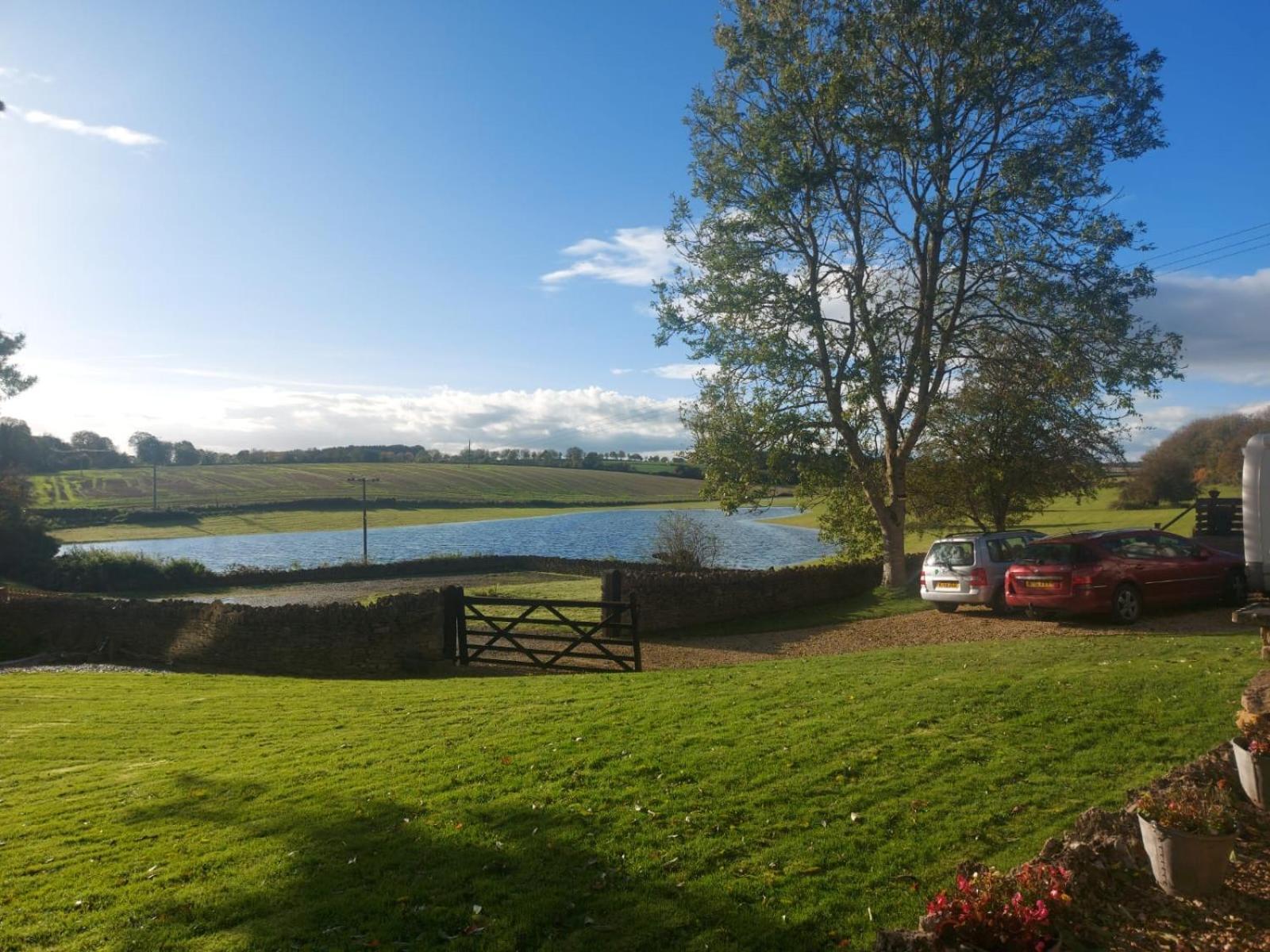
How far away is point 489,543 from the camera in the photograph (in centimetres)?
6350

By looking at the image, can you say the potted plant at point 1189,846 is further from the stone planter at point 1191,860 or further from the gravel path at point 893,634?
the gravel path at point 893,634

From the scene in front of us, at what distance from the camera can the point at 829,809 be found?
5.84 metres

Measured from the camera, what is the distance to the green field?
85.9m

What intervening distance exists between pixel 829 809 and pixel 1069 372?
19.0 metres

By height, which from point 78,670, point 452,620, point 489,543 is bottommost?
point 489,543

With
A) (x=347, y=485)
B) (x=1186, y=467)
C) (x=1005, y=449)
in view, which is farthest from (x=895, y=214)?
(x=347, y=485)

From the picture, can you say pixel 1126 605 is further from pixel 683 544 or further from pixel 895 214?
pixel 683 544

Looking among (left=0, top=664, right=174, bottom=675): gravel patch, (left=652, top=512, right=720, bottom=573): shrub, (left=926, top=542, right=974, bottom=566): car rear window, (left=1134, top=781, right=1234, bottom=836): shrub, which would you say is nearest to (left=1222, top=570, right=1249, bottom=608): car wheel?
(left=926, top=542, right=974, bottom=566): car rear window

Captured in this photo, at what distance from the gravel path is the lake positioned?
21.6 m

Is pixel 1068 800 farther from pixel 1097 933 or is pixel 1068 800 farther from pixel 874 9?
pixel 874 9

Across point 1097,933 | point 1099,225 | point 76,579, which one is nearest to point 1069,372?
point 1099,225

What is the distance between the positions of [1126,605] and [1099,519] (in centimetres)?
3618

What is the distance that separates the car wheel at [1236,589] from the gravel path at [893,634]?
0.94 feet

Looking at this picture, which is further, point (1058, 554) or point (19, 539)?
point (19, 539)
